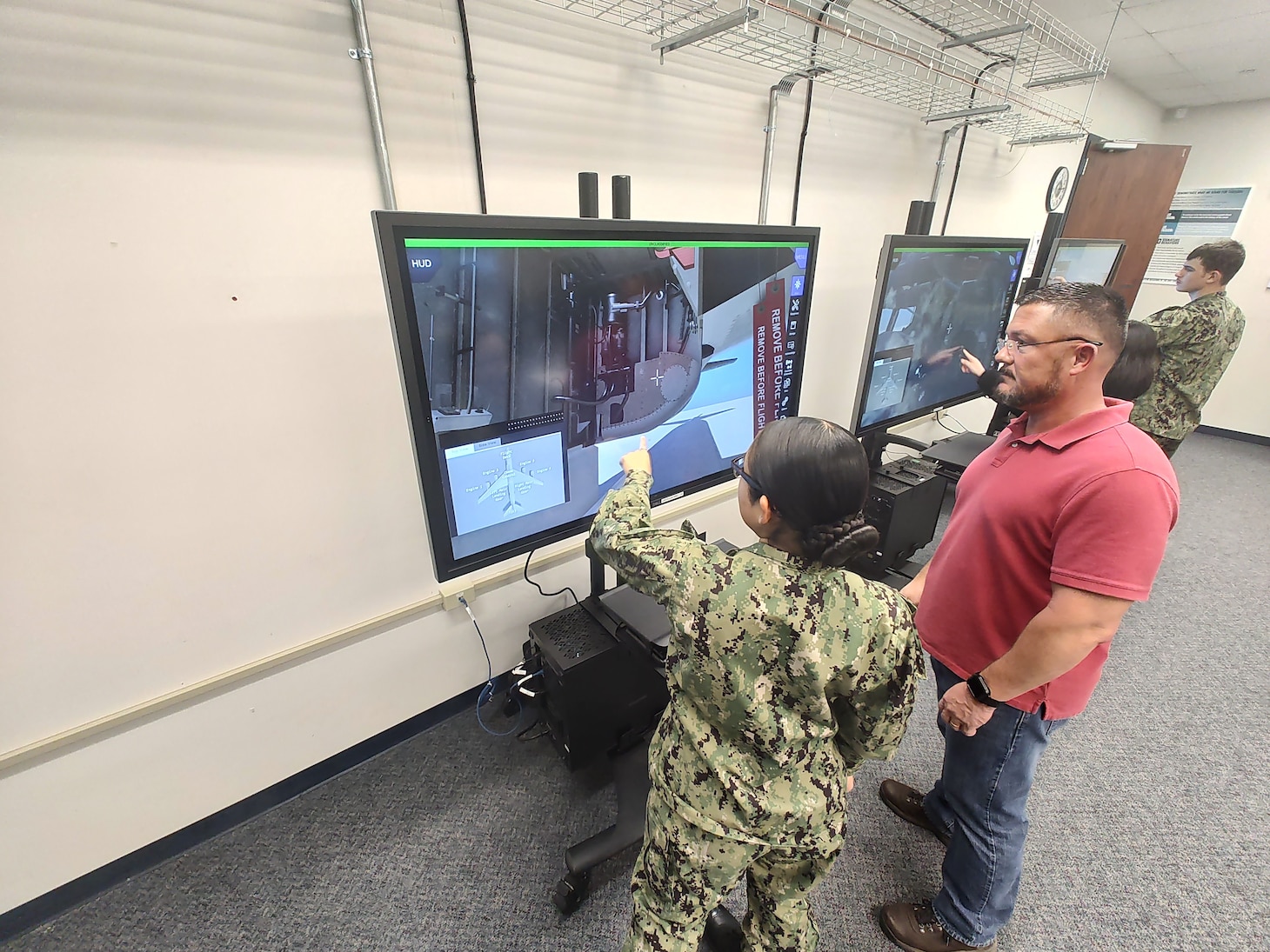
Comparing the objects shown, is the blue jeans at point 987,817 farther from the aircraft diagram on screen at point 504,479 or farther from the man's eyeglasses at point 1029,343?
the aircraft diagram on screen at point 504,479

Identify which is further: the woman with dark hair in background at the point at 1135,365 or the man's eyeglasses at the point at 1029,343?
the woman with dark hair in background at the point at 1135,365

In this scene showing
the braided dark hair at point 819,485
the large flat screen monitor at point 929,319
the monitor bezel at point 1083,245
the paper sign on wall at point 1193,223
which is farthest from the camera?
the paper sign on wall at point 1193,223

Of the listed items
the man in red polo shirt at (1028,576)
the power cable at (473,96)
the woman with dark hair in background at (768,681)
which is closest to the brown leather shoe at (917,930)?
the man in red polo shirt at (1028,576)

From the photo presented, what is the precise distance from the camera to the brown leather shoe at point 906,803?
1499mm

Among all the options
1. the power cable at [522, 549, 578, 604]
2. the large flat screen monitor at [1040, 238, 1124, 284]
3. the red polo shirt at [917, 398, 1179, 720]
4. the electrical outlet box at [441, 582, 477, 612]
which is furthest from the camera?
the large flat screen monitor at [1040, 238, 1124, 284]

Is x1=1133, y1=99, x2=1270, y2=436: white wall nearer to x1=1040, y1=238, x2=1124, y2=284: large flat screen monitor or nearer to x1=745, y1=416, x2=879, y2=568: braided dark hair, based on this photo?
x1=1040, y1=238, x2=1124, y2=284: large flat screen monitor

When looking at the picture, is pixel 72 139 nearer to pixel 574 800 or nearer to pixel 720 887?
pixel 720 887

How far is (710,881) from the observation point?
3.04 ft

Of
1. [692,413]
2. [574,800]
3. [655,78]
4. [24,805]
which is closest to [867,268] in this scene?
[655,78]

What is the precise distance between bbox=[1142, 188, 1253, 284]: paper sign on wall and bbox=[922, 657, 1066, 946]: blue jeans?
5157mm

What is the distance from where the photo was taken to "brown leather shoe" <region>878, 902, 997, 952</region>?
1.20 m

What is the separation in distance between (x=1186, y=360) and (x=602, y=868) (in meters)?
3.55

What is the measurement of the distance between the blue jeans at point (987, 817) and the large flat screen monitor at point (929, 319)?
1.16 metres

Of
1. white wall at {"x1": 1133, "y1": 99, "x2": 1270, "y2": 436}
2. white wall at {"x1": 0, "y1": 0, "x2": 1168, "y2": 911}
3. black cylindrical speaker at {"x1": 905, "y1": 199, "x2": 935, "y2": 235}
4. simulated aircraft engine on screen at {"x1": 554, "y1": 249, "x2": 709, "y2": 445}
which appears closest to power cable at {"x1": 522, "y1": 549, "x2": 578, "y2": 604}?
white wall at {"x1": 0, "y1": 0, "x2": 1168, "y2": 911}
